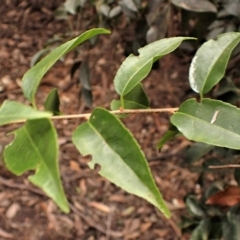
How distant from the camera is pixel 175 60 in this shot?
6.49 ft

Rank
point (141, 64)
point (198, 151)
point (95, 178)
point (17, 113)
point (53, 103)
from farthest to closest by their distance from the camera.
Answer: point (95, 178)
point (198, 151)
point (53, 103)
point (141, 64)
point (17, 113)

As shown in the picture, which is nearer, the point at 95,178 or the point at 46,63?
the point at 46,63

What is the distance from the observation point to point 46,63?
2.08 ft

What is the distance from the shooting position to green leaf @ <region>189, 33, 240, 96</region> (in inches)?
27.1

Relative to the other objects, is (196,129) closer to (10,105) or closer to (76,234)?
(10,105)

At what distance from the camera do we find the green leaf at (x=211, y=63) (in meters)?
0.69

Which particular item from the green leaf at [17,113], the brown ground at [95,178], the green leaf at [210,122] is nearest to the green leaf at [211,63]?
the green leaf at [210,122]

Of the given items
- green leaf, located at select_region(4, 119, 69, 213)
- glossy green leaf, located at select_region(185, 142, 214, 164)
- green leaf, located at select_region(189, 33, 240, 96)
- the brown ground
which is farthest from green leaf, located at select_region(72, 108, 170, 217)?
the brown ground

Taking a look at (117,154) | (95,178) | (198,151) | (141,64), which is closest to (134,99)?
(141,64)

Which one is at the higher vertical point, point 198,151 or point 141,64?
point 141,64

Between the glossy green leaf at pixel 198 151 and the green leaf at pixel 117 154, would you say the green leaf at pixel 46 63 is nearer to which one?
the green leaf at pixel 117 154

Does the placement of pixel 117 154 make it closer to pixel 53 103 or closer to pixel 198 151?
pixel 53 103

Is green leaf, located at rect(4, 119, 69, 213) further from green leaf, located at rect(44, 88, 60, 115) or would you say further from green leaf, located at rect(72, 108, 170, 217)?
green leaf, located at rect(44, 88, 60, 115)

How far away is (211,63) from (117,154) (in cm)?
23
